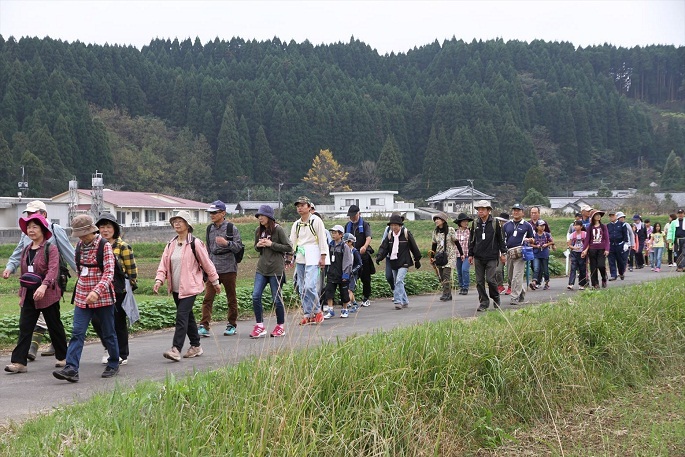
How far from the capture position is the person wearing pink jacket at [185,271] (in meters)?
8.10

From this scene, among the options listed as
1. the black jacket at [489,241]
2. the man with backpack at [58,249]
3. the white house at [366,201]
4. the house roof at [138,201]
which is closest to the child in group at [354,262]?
the black jacket at [489,241]

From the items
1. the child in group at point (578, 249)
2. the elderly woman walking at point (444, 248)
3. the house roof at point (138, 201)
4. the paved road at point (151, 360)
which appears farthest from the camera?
the house roof at point (138, 201)

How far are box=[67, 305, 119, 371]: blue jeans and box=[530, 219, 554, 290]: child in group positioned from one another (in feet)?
33.0

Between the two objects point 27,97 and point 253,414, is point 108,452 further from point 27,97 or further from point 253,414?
point 27,97

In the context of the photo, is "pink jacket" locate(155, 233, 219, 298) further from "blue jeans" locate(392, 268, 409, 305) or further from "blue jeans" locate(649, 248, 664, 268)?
"blue jeans" locate(649, 248, 664, 268)

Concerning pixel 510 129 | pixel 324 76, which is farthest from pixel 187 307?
pixel 324 76

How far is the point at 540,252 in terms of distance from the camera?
51.2 ft

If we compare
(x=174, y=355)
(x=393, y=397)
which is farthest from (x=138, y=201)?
(x=393, y=397)

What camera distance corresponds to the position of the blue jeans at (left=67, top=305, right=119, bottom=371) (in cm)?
699

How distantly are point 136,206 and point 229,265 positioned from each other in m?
55.3

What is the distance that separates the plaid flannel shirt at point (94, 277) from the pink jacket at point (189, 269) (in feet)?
2.92

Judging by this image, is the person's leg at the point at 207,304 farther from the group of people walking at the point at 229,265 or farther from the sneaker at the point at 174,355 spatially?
the sneaker at the point at 174,355

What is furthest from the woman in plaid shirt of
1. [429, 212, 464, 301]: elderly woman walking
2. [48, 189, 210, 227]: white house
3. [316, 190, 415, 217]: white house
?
[316, 190, 415, 217]: white house

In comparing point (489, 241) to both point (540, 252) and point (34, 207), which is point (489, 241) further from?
point (34, 207)
